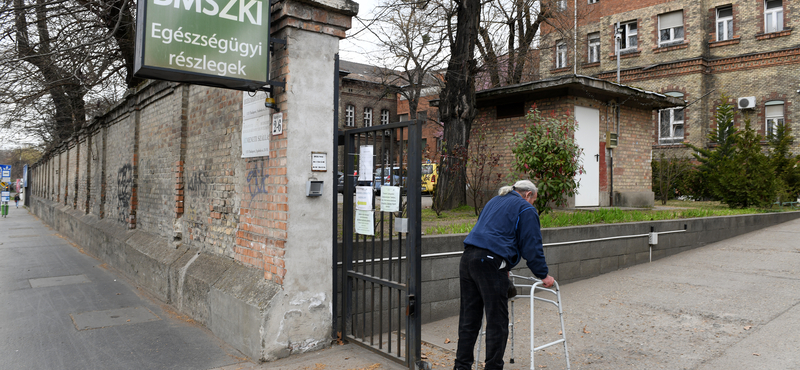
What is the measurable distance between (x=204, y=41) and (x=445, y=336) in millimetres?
3935

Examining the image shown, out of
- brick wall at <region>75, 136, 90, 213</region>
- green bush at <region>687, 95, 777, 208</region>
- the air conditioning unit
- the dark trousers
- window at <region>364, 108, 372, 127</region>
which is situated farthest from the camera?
window at <region>364, 108, 372, 127</region>

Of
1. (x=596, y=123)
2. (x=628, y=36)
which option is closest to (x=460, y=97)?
(x=596, y=123)

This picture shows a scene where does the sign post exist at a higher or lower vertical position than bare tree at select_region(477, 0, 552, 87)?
lower

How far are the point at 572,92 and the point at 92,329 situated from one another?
11.5 metres

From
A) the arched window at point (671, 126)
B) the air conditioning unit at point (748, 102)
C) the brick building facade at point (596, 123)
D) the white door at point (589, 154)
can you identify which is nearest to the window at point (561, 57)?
the arched window at point (671, 126)

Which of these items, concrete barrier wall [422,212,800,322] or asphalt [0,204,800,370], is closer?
asphalt [0,204,800,370]

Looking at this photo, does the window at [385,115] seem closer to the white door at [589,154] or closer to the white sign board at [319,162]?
the white door at [589,154]

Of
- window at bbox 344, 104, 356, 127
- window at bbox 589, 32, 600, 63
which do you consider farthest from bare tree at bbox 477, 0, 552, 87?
window at bbox 344, 104, 356, 127

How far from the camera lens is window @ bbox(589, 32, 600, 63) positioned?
28.3 metres

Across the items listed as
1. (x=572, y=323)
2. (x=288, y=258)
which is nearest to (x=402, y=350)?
(x=288, y=258)

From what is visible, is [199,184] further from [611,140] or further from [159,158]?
[611,140]

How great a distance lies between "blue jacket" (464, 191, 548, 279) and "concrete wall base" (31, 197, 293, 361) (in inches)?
82.0

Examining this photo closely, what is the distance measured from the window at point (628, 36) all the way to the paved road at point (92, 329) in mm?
26653

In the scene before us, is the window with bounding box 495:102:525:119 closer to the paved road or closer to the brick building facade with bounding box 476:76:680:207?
the brick building facade with bounding box 476:76:680:207
